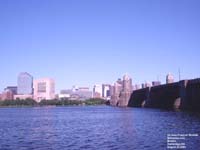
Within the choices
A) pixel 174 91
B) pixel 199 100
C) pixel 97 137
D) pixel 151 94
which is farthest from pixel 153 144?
pixel 151 94

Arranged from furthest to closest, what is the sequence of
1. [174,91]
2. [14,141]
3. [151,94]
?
1. [151,94]
2. [174,91]
3. [14,141]

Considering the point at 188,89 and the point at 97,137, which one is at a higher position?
the point at 188,89

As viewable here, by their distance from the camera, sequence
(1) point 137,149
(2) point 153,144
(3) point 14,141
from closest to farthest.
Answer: (1) point 137,149 < (2) point 153,144 < (3) point 14,141

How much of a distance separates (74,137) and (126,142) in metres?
8.69

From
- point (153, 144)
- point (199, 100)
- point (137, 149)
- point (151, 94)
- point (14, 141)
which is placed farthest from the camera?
point (151, 94)

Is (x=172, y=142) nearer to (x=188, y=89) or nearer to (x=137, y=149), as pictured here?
(x=137, y=149)

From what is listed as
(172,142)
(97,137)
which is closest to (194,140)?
(172,142)

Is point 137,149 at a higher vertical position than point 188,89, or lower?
lower

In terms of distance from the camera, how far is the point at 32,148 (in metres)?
39.1

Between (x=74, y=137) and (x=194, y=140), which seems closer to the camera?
(x=194, y=140)

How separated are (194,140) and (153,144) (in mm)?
4969

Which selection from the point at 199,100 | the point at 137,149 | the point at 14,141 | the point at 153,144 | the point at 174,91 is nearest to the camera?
the point at 137,149

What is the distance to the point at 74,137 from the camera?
48469 mm

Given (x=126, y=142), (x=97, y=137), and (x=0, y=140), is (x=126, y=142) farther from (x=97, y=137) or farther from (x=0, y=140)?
(x=0, y=140)
